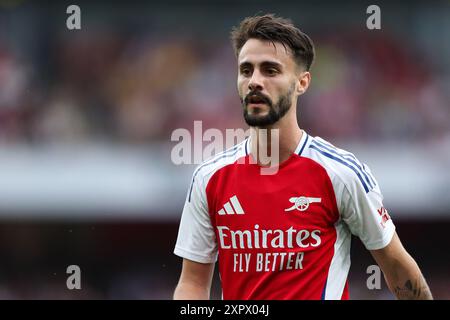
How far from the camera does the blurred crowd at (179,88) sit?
11.4m

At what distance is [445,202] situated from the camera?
34.6 ft

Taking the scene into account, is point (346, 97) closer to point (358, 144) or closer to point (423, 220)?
point (358, 144)

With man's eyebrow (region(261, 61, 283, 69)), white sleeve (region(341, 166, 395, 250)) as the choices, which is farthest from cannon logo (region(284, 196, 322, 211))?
man's eyebrow (region(261, 61, 283, 69))

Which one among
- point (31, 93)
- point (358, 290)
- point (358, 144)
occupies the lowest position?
point (358, 290)

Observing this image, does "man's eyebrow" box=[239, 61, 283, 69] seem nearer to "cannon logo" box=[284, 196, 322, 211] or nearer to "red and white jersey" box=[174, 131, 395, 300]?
"red and white jersey" box=[174, 131, 395, 300]

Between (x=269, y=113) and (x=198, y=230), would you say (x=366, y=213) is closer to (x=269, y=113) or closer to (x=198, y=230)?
(x=269, y=113)

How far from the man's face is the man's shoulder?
29 cm

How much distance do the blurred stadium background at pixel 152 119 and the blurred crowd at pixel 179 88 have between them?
22mm

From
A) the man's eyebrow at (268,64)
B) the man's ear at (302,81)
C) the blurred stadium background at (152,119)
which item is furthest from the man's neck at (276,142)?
the blurred stadium background at (152,119)

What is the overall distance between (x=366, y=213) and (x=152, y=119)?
756 centimetres

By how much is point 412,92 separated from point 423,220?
2.21 meters

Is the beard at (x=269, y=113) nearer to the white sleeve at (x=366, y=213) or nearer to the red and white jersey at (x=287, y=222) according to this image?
the red and white jersey at (x=287, y=222)
